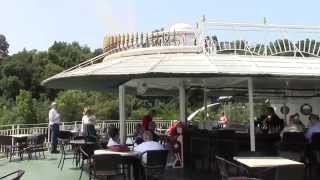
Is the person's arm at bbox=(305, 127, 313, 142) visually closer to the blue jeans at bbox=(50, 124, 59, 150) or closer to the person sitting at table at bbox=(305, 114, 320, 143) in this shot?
the person sitting at table at bbox=(305, 114, 320, 143)

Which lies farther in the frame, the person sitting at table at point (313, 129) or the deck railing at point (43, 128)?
the deck railing at point (43, 128)

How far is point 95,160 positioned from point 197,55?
2.95 m

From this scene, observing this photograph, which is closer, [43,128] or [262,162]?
[262,162]

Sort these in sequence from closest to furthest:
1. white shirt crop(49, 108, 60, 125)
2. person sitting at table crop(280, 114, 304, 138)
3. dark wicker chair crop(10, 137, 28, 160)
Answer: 1. person sitting at table crop(280, 114, 304, 138)
2. dark wicker chair crop(10, 137, 28, 160)
3. white shirt crop(49, 108, 60, 125)

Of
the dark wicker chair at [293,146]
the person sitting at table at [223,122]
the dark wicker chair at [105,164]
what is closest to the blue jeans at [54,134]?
the person sitting at table at [223,122]

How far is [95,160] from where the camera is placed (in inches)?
355

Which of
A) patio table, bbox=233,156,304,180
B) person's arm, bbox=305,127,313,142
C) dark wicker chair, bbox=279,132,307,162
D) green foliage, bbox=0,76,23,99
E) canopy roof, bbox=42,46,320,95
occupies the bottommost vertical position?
patio table, bbox=233,156,304,180

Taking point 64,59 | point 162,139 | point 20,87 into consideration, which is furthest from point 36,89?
point 162,139

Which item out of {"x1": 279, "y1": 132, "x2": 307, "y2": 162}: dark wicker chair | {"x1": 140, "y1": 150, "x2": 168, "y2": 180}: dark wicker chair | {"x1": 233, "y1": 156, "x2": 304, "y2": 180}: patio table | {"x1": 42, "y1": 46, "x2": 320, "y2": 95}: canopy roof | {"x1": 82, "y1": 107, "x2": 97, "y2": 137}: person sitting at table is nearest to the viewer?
{"x1": 233, "y1": 156, "x2": 304, "y2": 180}: patio table

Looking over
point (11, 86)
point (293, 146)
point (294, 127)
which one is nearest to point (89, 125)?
point (294, 127)

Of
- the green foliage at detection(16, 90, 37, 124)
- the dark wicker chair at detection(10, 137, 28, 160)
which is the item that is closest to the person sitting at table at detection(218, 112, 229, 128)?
the dark wicker chair at detection(10, 137, 28, 160)

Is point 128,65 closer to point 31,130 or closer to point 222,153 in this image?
point 222,153

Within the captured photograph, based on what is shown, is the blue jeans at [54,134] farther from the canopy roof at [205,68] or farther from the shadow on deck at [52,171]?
the canopy roof at [205,68]

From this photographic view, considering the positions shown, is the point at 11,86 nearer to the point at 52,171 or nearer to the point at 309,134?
the point at 52,171
